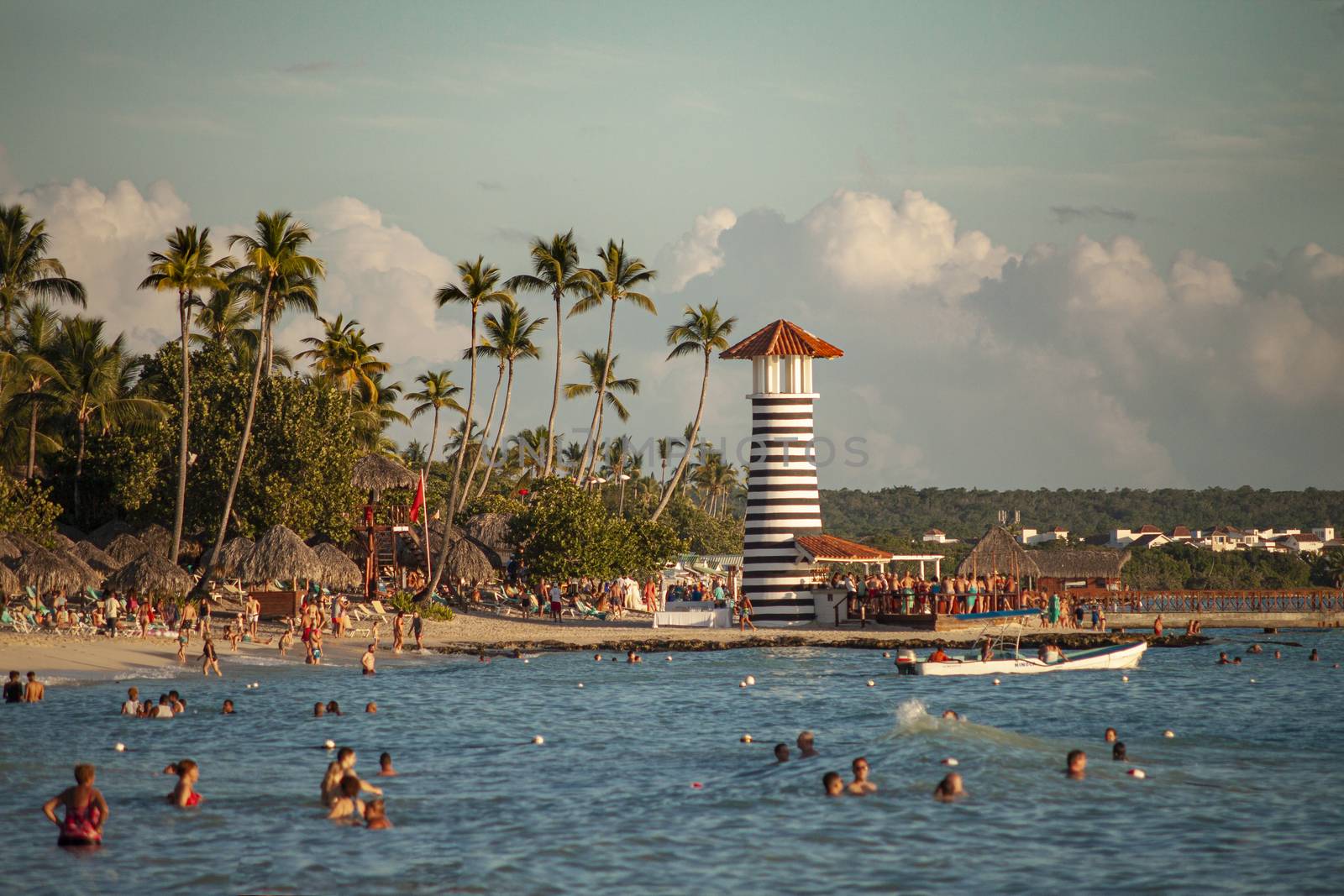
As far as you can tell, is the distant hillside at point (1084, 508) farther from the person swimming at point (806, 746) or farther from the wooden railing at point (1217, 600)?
the person swimming at point (806, 746)

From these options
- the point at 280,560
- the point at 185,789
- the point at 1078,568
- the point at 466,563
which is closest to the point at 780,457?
the point at 466,563

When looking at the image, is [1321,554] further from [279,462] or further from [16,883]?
[16,883]

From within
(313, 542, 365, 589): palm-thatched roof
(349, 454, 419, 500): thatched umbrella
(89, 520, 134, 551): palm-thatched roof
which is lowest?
(313, 542, 365, 589): palm-thatched roof

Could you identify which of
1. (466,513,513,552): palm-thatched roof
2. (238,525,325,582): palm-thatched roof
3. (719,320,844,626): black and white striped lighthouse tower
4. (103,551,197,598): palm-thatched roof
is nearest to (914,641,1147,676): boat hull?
(719,320,844,626): black and white striped lighthouse tower

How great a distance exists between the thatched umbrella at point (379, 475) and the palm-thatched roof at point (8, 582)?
15.0 m

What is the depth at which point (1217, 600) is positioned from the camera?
76938 mm

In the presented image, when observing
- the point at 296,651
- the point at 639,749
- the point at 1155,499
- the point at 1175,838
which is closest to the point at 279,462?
the point at 296,651

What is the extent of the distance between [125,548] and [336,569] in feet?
21.6

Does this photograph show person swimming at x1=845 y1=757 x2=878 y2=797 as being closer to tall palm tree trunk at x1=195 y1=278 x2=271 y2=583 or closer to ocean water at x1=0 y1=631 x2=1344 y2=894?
ocean water at x1=0 y1=631 x2=1344 y2=894

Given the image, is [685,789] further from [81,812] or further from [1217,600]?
Answer: [1217,600]

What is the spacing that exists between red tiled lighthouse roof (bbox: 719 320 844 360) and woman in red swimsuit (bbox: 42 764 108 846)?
3403 cm

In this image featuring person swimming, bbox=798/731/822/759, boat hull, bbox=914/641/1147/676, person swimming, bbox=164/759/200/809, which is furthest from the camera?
boat hull, bbox=914/641/1147/676

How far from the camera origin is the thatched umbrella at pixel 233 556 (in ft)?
150

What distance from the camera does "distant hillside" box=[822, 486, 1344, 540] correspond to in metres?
165
